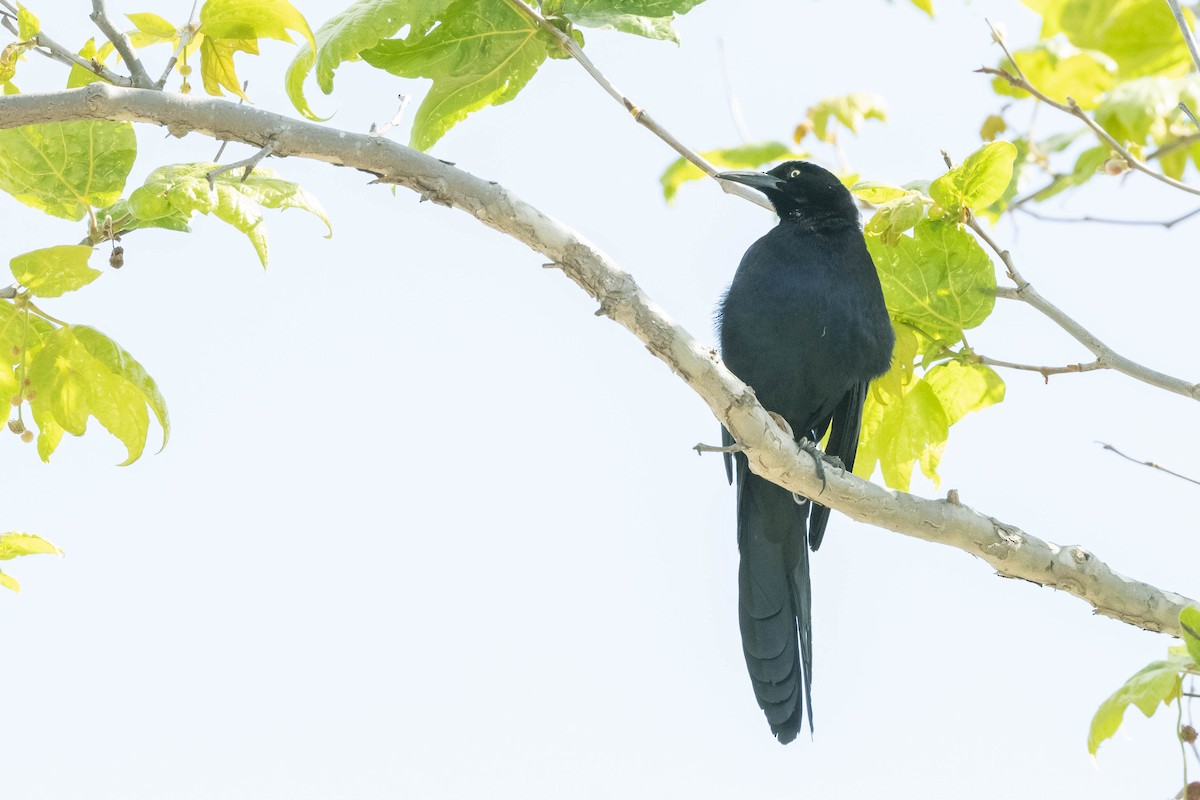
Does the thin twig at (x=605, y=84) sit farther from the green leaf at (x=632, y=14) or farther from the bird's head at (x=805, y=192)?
the bird's head at (x=805, y=192)

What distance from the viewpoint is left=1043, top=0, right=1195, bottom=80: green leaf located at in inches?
119

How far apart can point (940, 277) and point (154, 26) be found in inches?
86.2

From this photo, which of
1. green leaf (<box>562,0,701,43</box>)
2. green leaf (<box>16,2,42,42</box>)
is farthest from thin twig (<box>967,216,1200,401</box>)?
green leaf (<box>16,2,42,42</box>)

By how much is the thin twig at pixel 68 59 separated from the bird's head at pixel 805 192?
9.59 ft

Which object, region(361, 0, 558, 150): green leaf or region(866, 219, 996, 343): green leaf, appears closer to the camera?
region(361, 0, 558, 150): green leaf

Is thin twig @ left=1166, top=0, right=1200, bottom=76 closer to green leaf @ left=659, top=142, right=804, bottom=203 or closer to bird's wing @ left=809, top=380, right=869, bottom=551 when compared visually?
green leaf @ left=659, top=142, right=804, bottom=203

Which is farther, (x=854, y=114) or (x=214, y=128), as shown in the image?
(x=854, y=114)

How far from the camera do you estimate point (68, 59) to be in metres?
2.70

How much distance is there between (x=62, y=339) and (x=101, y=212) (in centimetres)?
34

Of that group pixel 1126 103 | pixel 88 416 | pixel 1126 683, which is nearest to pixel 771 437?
pixel 1126 683

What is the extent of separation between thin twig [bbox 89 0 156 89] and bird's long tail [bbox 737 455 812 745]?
2880 millimetres

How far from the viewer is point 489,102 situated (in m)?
3.22

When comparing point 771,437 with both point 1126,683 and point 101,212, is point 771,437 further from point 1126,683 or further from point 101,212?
point 101,212

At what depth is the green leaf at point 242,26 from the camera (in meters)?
2.64
